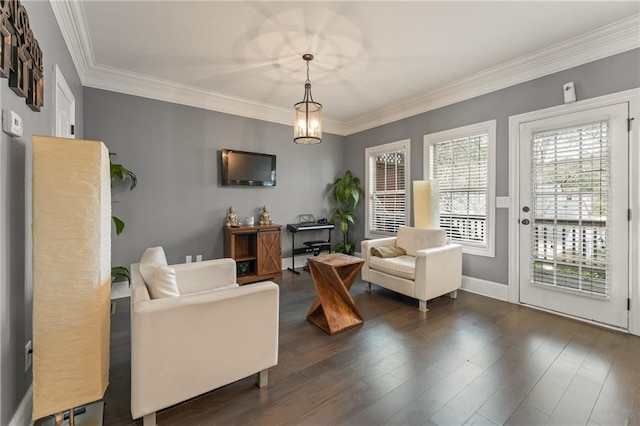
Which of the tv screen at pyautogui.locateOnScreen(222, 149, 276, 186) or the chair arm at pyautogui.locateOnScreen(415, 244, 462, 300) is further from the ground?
the tv screen at pyautogui.locateOnScreen(222, 149, 276, 186)

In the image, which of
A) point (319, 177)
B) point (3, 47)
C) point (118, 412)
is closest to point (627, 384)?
point (118, 412)

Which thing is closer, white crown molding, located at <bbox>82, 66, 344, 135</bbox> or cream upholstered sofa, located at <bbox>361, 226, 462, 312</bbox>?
cream upholstered sofa, located at <bbox>361, 226, 462, 312</bbox>

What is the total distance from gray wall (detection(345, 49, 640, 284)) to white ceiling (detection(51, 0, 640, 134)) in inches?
4.3

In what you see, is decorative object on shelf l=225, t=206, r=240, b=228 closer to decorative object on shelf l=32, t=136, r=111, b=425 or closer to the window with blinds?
decorative object on shelf l=32, t=136, r=111, b=425

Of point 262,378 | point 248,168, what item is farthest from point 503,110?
point 262,378

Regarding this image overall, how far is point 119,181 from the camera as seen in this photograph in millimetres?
3500

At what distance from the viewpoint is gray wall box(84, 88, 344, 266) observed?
3514 mm

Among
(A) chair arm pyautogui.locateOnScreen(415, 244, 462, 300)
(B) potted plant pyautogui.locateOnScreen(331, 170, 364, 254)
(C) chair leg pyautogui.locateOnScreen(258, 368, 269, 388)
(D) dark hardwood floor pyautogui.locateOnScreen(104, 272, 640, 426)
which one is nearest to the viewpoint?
(D) dark hardwood floor pyautogui.locateOnScreen(104, 272, 640, 426)

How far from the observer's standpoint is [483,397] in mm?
1706

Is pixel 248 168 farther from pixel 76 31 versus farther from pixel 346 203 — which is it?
pixel 76 31

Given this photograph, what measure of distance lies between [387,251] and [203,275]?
88.3 inches

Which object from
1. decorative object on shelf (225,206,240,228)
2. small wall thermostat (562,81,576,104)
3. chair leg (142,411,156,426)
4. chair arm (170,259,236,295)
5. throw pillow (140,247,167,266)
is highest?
small wall thermostat (562,81,576,104)

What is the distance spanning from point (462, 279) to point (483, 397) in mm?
2270

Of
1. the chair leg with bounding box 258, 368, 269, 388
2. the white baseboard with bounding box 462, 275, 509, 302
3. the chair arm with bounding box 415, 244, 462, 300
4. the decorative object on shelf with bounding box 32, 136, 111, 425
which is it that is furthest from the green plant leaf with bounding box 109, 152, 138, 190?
the white baseboard with bounding box 462, 275, 509, 302
